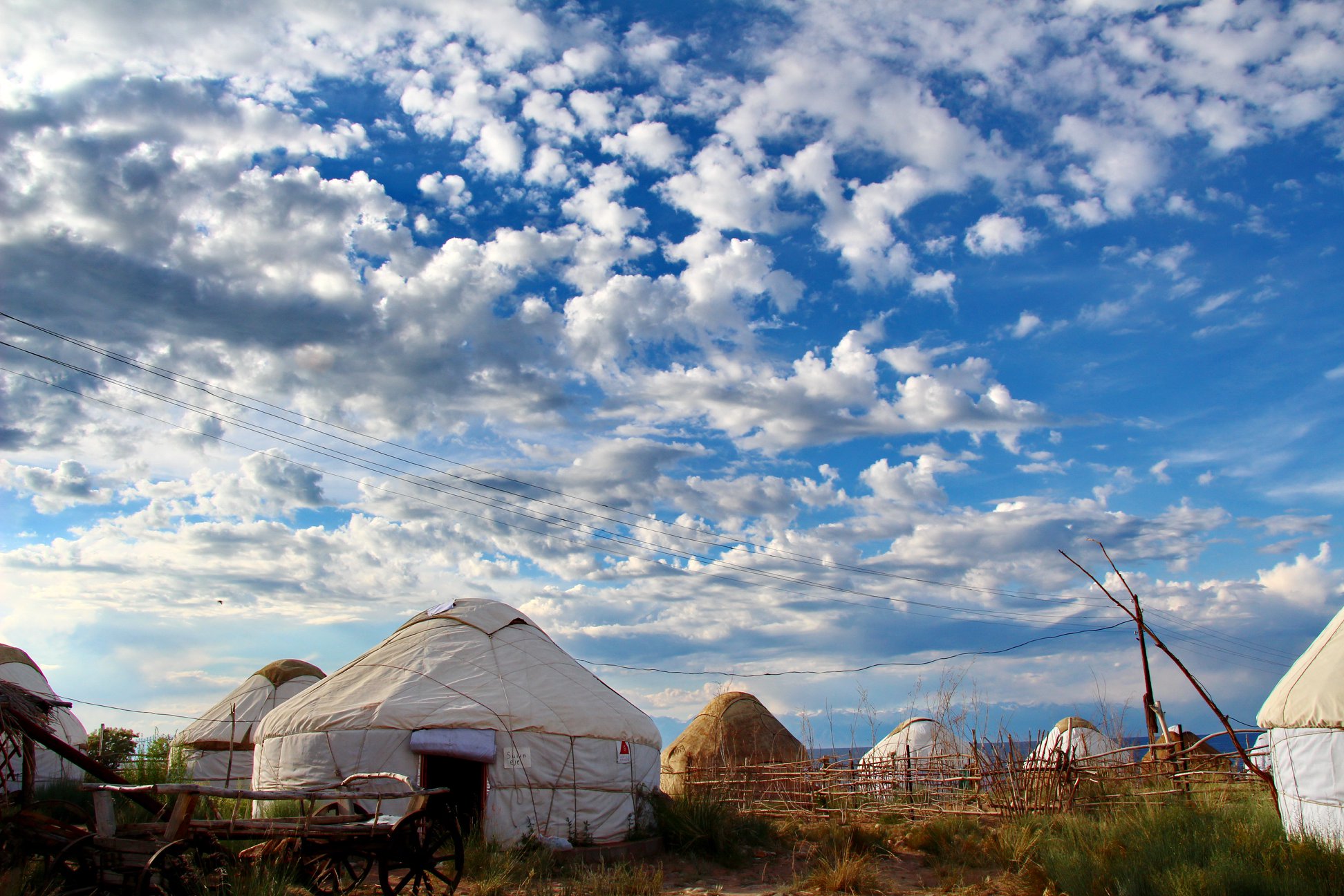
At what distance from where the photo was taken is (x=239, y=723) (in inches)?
906

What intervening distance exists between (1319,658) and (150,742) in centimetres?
2251

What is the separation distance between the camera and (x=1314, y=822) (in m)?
9.16

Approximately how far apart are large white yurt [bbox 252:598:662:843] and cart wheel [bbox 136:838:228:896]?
4863mm

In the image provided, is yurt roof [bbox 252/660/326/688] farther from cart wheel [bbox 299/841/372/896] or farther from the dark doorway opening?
cart wheel [bbox 299/841/372/896]

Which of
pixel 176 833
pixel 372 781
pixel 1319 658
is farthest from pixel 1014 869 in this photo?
pixel 176 833

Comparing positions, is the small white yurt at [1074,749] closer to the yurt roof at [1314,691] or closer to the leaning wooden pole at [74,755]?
the yurt roof at [1314,691]

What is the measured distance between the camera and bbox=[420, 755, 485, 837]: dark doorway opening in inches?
477

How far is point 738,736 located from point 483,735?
1374cm

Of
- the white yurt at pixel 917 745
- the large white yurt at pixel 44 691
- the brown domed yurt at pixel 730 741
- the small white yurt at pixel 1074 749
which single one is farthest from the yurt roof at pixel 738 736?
the large white yurt at pixel 44 691

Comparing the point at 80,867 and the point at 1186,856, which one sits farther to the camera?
the point at 1186,856

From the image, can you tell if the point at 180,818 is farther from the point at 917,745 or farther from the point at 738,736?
the point at 917,745

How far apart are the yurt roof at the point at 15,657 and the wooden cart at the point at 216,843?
55.6ft

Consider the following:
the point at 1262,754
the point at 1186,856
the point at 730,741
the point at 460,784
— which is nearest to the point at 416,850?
the point at 460,784

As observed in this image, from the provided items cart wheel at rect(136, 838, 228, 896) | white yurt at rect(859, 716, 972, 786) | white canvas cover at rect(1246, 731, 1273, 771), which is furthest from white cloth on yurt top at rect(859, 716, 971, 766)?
cart wheel at rect(136, 838, 228, 896)
